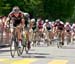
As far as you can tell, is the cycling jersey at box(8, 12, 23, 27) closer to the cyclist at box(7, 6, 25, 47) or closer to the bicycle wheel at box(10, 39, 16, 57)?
the cyclist at box(7, 6, 25, 47)

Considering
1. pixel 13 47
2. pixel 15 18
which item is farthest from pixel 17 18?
pixel 13 47

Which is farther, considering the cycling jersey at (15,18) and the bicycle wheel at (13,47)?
the bicycle wheel at (13,47)

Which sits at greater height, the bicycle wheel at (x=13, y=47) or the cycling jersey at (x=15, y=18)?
the cycling jersey at (x=15, y=18)

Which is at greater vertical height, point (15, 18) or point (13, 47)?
point (15, 18)

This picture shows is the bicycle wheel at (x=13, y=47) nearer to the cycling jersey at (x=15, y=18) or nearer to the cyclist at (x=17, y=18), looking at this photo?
the cyclist at (x=17, y=18)

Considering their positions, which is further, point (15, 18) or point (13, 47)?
point (13, 47)

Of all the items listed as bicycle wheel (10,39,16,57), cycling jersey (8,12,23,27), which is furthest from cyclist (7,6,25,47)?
bicycle wheel (10,39,16,57)

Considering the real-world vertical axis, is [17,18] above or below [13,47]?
above

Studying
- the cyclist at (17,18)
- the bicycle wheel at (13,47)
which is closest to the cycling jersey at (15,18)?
the cyclist at (17,18)

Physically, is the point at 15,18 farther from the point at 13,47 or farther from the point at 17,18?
the point at 13,47

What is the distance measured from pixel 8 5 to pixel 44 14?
13.8m

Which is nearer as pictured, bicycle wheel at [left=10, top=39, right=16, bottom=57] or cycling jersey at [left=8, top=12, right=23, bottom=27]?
cycling jersey at [left=8, top=12, right=23, bottom=27]

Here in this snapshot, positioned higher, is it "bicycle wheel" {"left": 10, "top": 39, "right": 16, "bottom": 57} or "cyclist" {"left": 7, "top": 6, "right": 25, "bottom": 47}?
"cyclist" {"left": 7, "top": 6, "right": 25, "bottom": 47}

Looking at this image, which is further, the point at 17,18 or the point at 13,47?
the point at 13,47
